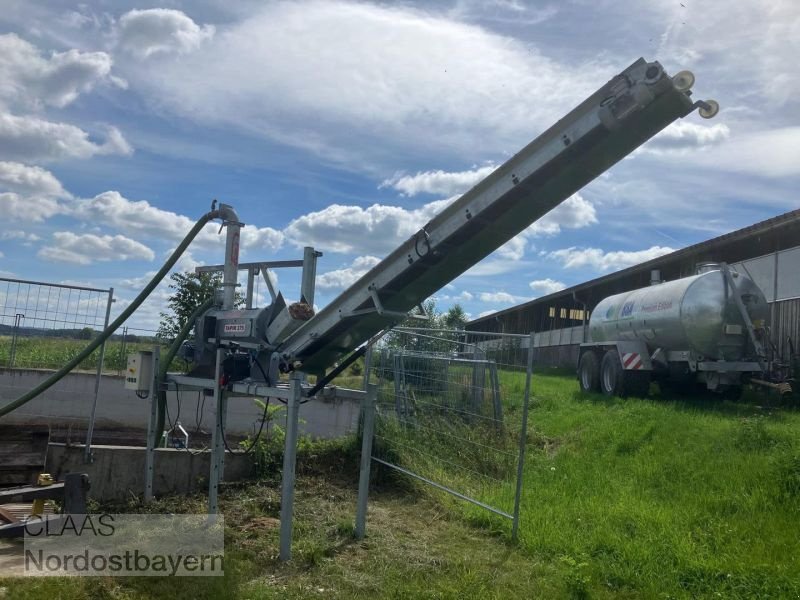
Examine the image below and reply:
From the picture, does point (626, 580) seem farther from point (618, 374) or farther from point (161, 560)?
point (618, 374)

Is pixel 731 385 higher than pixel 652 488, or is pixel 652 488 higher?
pixel 731 385

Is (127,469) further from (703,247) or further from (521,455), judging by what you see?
(703,247)

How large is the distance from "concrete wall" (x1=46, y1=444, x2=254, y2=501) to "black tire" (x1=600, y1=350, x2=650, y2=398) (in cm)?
849

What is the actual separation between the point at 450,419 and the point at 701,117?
160 inches

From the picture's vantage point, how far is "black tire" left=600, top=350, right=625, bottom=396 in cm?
1381

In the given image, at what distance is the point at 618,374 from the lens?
13.9 m

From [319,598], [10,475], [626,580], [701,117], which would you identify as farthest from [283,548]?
[701,117]

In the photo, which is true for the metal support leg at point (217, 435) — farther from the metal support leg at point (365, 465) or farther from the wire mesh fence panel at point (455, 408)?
the wire mesh fence panel at point (455, 408)

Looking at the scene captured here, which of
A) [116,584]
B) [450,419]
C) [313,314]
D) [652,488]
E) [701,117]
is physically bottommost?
[116,584]

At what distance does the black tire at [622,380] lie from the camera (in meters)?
13.5

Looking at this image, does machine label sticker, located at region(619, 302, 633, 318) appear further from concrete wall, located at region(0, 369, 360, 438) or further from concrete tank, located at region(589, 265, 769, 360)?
concrete wall, located at region(0, 369, 360, 438)

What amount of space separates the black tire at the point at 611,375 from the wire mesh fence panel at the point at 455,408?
5.86 meters

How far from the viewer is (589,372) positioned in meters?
15.5

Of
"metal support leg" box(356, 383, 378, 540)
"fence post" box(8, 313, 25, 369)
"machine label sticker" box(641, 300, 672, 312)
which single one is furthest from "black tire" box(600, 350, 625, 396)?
"fence post" box(8, 313, 25, 369)
